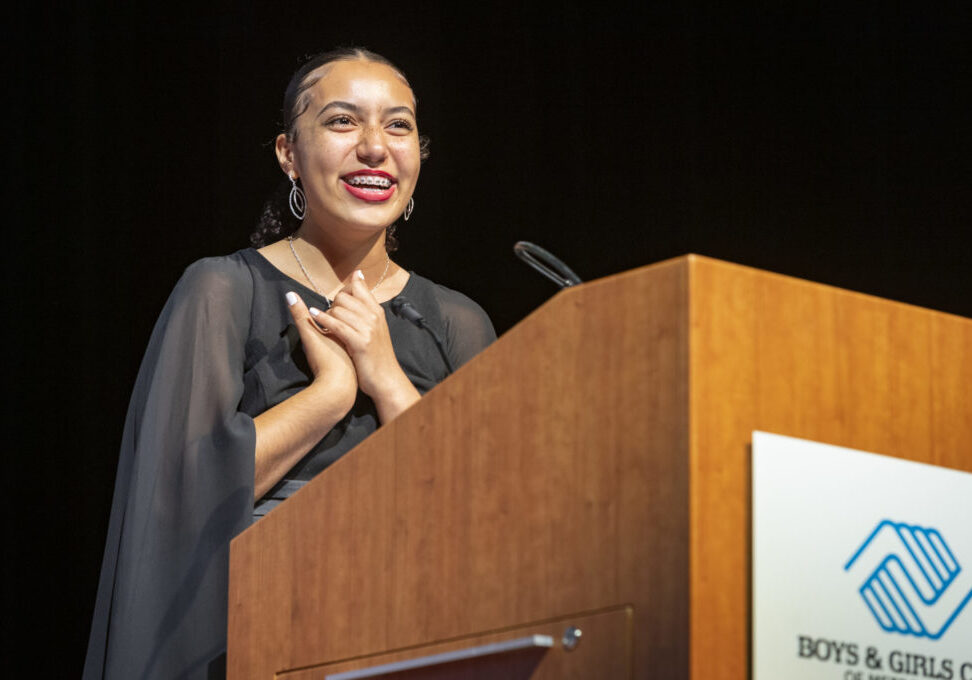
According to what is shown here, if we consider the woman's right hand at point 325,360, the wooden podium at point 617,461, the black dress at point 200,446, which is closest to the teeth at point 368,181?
the black dress at point 200,446

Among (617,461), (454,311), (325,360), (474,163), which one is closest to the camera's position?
(617,461)

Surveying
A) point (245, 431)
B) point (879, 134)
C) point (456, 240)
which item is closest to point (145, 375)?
point (245, 431)

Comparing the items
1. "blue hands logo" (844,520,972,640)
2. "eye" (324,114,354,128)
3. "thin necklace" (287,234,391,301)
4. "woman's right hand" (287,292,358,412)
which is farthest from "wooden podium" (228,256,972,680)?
"eye" (324,114,354,128)

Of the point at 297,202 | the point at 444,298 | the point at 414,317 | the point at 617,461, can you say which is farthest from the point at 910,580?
the point at 297,202

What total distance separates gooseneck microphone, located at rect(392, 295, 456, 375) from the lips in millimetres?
192

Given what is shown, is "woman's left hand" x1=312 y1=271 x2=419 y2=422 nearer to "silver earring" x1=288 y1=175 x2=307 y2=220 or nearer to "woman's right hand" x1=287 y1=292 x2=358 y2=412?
"woman's right hand" x1=287 y1=292 x2=358 y2=412

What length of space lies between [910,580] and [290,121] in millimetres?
1909

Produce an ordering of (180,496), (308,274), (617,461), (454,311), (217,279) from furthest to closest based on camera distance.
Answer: (454,311), (308,274), (217,279), (180,496), (617,461)

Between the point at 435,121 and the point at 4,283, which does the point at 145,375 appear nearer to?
the point at 4,283

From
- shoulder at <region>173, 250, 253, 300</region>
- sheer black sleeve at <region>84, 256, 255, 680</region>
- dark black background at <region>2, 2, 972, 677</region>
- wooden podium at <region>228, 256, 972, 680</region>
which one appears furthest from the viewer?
dark black background at <region>2, 2, 972, 677</region>

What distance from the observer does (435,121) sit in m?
3.43

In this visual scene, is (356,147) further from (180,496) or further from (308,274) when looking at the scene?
(180,496)

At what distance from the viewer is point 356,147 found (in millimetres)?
2920

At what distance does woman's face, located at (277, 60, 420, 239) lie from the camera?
291 cm
